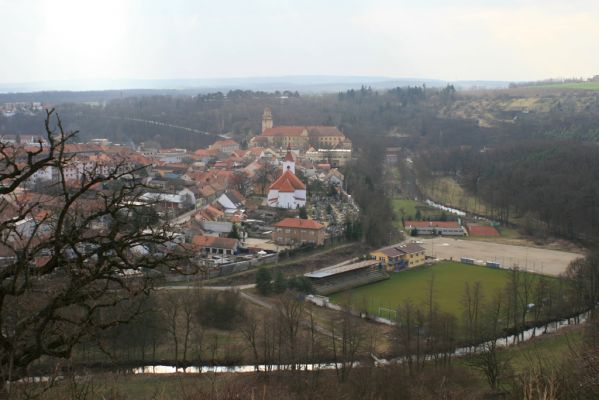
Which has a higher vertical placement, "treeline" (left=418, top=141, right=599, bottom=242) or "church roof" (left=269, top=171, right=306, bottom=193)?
"church roof" (left=269, top=171, right=306, bottom=193)

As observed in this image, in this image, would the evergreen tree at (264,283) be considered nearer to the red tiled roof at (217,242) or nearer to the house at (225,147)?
the red tiled roof at (217,242)

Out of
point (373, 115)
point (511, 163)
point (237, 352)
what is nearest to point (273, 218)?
point (237, 352)

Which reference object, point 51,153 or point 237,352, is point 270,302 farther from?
point 51,153

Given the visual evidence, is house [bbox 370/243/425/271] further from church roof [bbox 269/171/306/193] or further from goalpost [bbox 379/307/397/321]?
church roof [bbox 269/171/306/193]

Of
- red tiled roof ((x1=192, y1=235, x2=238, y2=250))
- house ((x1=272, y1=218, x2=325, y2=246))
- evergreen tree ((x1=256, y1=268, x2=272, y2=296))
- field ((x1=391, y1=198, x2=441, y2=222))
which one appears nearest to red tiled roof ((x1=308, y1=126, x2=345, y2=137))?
field ((x1=391, y1=198, x2=441, y2=222))

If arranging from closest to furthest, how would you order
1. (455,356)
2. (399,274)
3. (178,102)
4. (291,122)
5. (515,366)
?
(515,366)
(455,356)
(399,274)
(291,122)
(178,102)

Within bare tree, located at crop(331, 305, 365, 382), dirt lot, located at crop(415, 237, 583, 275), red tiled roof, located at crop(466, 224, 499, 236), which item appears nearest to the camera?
bare tree, located at crop(331, 305, 365, 382)

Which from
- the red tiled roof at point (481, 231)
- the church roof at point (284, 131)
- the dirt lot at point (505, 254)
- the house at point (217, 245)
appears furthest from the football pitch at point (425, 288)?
the church roof at point (284, 131)
